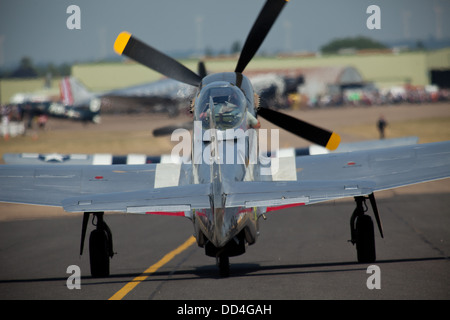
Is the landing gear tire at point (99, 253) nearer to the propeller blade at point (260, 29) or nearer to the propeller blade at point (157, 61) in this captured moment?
the propeller blade at point (157, 61)

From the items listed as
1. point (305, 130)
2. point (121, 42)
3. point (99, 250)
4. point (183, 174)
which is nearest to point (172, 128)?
point (121, 42)

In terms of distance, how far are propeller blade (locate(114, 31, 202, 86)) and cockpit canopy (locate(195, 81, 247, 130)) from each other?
102 inches

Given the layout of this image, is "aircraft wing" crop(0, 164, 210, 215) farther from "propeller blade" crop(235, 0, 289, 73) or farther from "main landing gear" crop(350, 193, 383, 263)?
"main landing gear" crop(350, 193, 383, 263)

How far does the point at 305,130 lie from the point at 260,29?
2.43 metres

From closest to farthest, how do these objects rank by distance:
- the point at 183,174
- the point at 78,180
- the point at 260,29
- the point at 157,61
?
the point at 183,174 → the point at 78,180 → the point at 260,29 → the point at 157,61

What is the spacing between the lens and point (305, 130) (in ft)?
44.4

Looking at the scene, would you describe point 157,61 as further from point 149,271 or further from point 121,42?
point 149,271

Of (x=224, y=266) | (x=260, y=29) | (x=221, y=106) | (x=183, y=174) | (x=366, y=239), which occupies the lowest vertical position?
(x=224, y=266)

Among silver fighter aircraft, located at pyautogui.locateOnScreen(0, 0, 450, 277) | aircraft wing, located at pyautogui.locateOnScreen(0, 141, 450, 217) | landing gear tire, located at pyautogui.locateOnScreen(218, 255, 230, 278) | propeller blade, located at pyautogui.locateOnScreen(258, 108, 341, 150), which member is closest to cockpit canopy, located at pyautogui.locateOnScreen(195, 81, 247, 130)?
silver fighter aircraft, located at pyautogui.locateOnScreen(0, 0, 450, 277)

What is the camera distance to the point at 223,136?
10844mm

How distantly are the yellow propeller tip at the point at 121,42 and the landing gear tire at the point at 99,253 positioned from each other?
3.96 meters
